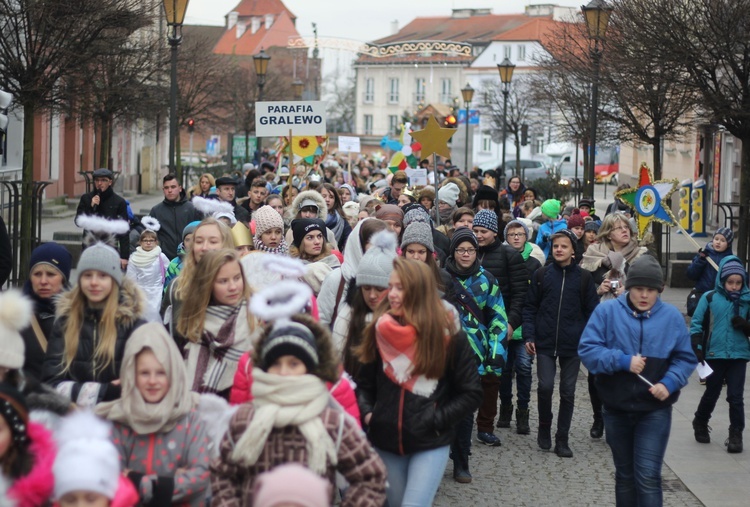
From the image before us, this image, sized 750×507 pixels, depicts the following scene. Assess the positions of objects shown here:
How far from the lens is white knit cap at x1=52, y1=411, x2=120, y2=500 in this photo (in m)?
3.75

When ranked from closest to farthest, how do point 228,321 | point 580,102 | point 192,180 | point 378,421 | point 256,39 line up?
point 378,421 → point 228,321 → point 580,102 → point 192,180 → point 256,39

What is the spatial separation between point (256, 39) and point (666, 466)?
120620 mm

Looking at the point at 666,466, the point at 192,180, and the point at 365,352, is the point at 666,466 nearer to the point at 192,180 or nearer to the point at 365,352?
the point at 365,352

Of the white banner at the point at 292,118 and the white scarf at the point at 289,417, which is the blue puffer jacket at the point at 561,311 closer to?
the white scarf at the point at 289,417

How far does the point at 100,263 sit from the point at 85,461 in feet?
6.41

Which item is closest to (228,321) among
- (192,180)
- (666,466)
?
(666,466)

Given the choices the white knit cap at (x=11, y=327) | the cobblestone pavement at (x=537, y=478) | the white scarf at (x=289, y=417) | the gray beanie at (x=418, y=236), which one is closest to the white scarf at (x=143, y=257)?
the cobblestone pavement at (x=537, y=478)

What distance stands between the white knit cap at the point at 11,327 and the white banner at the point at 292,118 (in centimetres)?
1186

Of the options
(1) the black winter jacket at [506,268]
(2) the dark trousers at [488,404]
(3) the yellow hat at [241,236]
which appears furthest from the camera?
(1) the black winter jacket at [506,268]

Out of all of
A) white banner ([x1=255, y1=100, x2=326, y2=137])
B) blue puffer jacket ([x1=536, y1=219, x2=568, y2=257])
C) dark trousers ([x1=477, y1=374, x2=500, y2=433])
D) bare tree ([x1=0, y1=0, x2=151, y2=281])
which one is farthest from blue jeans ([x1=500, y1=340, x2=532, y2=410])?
bare tree ([x1=0, y1=0, x2=151, y2=281])

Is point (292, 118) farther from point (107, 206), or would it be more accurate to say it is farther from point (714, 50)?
point (714, 50)

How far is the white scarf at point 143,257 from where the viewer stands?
1163 centimetres

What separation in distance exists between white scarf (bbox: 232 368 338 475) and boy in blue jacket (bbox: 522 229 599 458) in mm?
4983

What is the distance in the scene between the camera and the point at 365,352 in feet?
18.0
